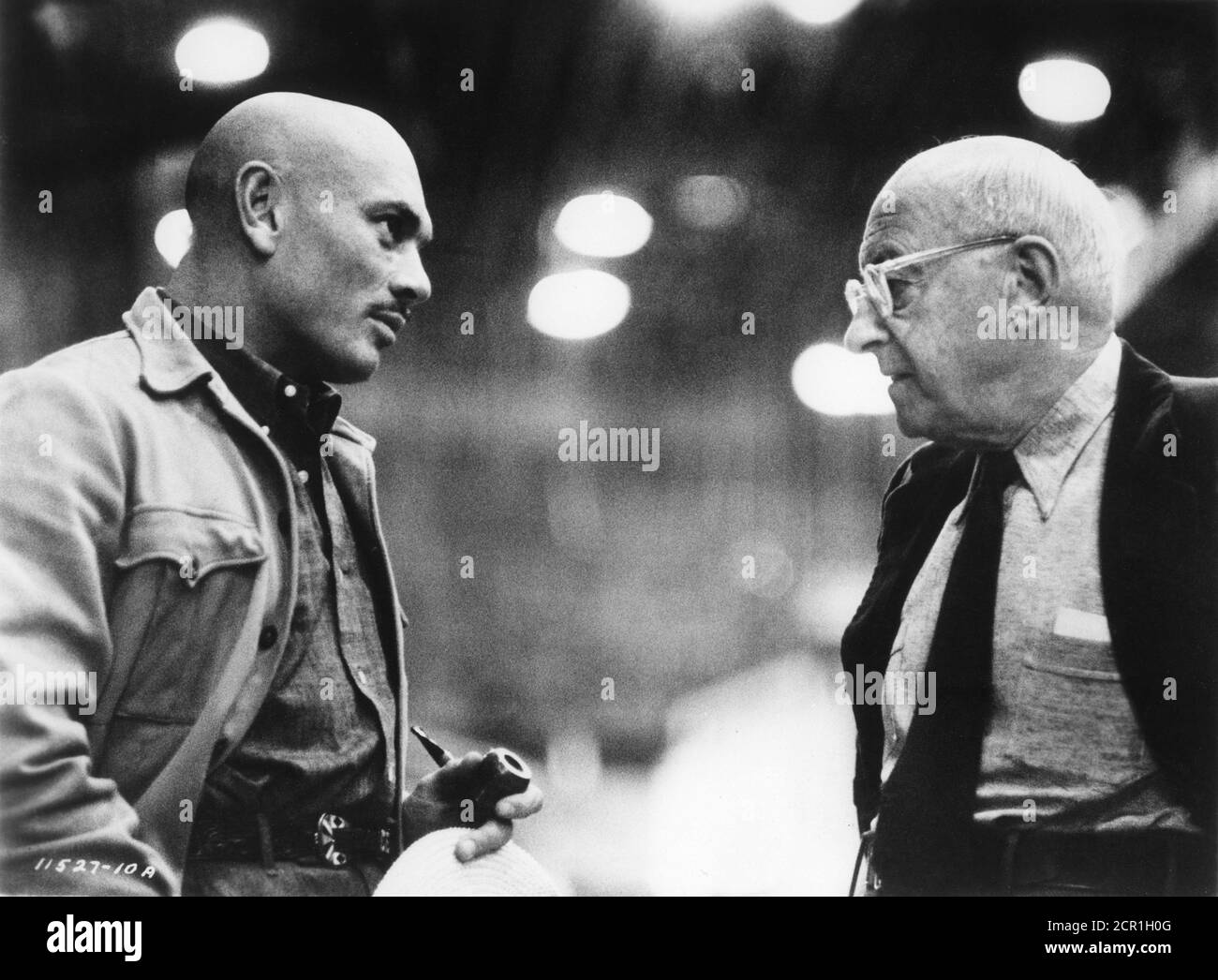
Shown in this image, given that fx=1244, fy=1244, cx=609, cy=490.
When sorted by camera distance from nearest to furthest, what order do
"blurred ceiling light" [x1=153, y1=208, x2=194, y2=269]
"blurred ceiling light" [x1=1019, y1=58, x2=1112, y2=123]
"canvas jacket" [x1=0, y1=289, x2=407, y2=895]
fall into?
"canvas jacket" [x1=0, y1=289, x2=407, y2=895]
"blurred ceiling light" [x1=153, y1=208, x2=194, y2=269]
"blurred ceiling light" [x1=1019, y1=58, x2=1112, y2=123]

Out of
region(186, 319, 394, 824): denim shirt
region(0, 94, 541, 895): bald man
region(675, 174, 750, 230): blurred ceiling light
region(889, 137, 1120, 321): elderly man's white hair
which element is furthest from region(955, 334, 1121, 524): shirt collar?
region(186, 319, 394, 824): denim shirt

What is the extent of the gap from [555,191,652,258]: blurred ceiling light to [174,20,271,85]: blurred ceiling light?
93 centimetres

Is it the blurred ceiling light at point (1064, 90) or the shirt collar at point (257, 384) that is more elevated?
the blurred ceiling light at point (1064, 90)

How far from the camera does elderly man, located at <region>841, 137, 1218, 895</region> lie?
3.15 meters

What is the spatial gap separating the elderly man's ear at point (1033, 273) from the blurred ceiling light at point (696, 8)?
1057 millimetres

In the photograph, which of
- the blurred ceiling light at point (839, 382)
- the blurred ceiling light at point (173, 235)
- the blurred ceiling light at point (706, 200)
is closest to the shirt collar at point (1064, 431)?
the blurred ceiling light at point (839, 382)

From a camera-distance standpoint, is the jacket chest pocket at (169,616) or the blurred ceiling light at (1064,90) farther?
the blurred ceiling light at (1064,90)

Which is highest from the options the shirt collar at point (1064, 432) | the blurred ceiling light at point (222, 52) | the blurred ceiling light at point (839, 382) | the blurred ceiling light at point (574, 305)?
the blurred ceiling light at point (222, 52)

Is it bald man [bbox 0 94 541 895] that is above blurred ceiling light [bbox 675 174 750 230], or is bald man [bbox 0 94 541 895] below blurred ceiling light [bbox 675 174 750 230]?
below

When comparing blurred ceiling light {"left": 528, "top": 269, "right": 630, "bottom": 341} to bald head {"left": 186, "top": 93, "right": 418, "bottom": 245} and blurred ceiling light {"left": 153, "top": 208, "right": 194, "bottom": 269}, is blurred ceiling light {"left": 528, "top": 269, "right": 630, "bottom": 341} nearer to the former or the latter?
bald head {"left": 186, "top": 93, "right": 418, "bottom": 245}

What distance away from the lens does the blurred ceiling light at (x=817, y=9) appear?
11.6 feet

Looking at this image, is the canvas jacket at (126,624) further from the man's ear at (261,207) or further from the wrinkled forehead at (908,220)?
the wrinkled forehead at (908,220)

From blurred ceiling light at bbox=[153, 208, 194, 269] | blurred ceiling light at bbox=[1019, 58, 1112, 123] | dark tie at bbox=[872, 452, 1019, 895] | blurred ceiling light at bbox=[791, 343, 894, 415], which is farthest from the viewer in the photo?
blurred ceiling light at bbox=[1019, 58, 1112, 123]
